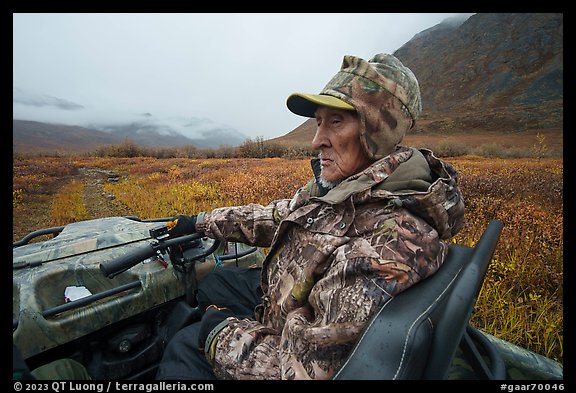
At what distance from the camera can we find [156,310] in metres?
2.26

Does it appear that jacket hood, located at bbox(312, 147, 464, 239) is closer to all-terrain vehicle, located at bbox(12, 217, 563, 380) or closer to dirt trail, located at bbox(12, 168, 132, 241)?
all-terrain vehicle, located at bbox(12, 217, 563, 380)

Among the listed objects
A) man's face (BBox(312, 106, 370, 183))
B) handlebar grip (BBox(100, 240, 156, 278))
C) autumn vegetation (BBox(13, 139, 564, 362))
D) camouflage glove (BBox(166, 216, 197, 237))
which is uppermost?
man's face (BBox(312, 106, 370, 183))

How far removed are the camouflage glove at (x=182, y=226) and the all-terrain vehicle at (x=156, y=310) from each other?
0.27 feet

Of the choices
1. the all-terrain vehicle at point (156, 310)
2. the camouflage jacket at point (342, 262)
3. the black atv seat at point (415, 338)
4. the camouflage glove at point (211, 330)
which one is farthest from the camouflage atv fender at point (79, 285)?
the black atv seat at point (415, 338)

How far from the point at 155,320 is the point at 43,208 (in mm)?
8930

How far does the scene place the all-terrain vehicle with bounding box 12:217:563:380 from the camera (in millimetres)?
917

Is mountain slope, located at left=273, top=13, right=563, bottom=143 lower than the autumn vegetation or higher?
higher

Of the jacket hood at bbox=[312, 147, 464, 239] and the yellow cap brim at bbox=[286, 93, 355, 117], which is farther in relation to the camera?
the yellow cap brim at bbox=[286, 93, 355, 117]

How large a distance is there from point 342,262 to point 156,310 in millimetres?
1779

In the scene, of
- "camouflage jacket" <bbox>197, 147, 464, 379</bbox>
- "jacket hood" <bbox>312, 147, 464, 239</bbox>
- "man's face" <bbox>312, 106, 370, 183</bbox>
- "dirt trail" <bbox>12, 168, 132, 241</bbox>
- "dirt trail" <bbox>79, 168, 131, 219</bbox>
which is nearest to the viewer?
"camouflage jacket" <bbox>197, 147, 464, 379</bbox>

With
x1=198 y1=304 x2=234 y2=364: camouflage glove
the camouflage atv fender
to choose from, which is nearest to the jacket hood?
x1=198 y1=304 x2=234 y2=364: camouflage glove

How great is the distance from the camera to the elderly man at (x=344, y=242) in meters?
1.17

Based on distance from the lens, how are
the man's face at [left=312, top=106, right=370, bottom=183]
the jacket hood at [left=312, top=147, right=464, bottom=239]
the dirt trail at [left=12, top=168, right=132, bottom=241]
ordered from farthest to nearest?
1. the dirt trail at [left=12, top=168, right=132, bottom=241]
2. the man's face at [left=312, top=106, right=370, bottom=183]
3. the jacket hood at [left=312, top=147, right=464, bottom=239]
